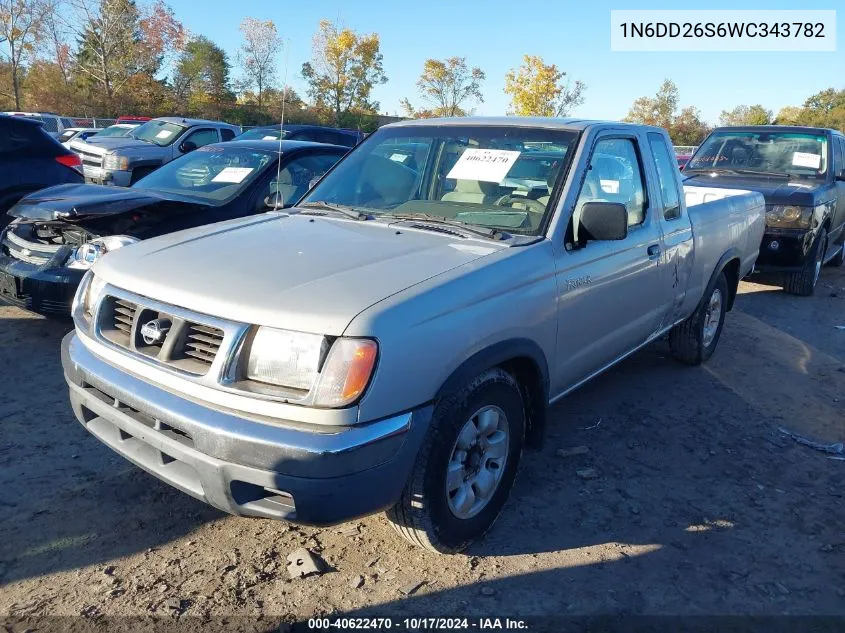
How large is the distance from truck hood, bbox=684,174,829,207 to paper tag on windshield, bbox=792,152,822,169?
1.12ft

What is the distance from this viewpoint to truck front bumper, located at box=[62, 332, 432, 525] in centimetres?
218

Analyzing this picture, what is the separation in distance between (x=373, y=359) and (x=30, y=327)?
15.0 feet

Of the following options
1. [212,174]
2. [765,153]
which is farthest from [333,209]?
[765,153]

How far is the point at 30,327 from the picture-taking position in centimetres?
555

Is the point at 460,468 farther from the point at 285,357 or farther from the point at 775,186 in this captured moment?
the point at 775,186

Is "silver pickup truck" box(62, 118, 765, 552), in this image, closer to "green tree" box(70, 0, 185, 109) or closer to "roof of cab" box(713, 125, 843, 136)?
"roof of cab" box(713, 125, 843, 136)

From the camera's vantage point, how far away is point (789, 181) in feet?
28.2

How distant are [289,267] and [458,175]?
1.38 metres

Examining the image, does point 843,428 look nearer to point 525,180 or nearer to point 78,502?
point 525,180

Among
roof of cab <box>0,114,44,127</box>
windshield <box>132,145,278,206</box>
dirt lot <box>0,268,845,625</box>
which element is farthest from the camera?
roof of cab <box>0,114,44,127</box>

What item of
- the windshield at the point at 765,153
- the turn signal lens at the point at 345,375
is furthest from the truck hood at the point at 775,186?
the turn signal lens at the point at 345,375


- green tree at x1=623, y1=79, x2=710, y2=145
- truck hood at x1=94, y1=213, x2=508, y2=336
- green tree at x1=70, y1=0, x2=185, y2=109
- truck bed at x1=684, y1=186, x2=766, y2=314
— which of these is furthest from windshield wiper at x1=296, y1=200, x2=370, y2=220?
green tree at x1=623, y1=79, x2=710, y2=145

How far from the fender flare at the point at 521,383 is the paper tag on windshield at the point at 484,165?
3.45ft

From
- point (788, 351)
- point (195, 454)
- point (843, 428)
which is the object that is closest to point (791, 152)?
point (788, 351)
